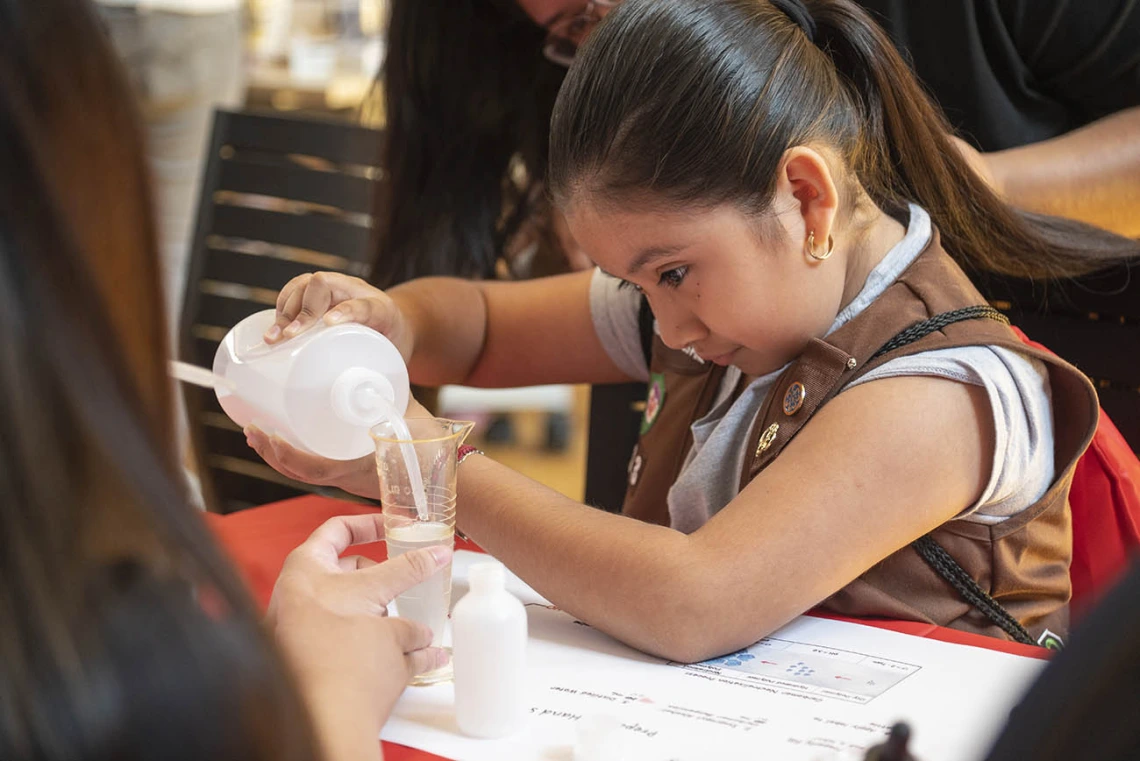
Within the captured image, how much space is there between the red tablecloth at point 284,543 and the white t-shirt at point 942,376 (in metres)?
0.11

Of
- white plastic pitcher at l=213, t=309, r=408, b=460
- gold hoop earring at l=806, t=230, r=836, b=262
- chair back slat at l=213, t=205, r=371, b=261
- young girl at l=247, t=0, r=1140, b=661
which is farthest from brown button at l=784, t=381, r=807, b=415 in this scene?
chair back slat at l=213, t=205, r=371, b=261

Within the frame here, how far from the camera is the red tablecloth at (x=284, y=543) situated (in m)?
1.05

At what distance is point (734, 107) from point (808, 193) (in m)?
0.11

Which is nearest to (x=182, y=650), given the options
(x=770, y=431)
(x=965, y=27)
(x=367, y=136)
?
(x=770, y=431)

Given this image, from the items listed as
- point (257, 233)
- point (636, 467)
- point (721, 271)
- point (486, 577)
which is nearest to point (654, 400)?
point (636, 467)

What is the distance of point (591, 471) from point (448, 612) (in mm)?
830

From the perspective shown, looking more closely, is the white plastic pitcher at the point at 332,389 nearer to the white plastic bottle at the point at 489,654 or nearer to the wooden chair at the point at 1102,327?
the white plastic bottle at the point at 489,654

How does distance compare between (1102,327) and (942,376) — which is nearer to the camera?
(942,376)

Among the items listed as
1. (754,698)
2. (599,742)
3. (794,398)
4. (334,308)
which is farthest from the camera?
(334,308)

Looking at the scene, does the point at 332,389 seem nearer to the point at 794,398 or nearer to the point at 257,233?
the point at 794,398

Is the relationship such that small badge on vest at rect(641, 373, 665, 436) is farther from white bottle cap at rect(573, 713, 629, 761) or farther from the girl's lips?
white bottle cap at rect(573, 713, 629, 761)

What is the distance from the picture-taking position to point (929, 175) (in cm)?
124

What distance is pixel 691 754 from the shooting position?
826 millimetres

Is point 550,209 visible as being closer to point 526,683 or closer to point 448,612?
point 448,612
